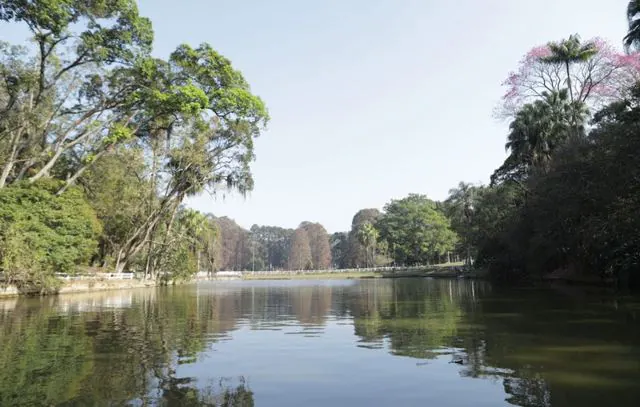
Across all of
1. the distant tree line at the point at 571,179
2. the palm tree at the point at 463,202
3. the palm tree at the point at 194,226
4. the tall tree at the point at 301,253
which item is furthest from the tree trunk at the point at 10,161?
the tall tree at the point at 301,253

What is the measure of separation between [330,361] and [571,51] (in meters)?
35.8

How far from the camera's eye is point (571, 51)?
36.1m

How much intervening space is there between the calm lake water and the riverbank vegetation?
467 inches

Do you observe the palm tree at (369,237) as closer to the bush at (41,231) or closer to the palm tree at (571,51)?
the palm tree at (571,51)

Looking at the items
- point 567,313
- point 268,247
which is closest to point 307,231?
point 268,247

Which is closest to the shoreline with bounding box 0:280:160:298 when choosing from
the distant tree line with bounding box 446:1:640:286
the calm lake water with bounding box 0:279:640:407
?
the calm lake water with bounding box 0:279:640:407

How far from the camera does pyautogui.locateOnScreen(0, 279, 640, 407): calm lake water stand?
625 cm

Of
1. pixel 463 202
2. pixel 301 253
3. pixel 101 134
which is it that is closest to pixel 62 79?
pixel 101 134

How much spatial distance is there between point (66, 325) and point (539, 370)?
12514 mm

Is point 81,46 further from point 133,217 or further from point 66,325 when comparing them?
point 66,325

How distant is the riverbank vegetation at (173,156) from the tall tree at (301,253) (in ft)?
224

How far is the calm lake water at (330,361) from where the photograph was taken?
20.5 ft

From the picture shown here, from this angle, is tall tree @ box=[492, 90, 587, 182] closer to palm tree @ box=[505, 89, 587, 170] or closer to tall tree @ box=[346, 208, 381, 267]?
palm tree @ box=[505, 89, 587, 170]

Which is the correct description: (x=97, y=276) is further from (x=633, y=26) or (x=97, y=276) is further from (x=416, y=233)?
(x=416, y=233)
